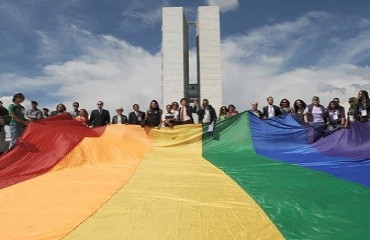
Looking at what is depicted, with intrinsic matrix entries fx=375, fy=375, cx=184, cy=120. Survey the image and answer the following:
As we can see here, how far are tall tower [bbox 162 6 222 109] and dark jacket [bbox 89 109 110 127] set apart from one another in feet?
109

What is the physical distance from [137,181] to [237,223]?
6.90 ft

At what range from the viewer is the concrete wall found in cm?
4431

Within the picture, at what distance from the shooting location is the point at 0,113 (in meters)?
8.37

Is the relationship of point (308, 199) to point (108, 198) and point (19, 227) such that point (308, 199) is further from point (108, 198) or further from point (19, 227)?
point (19, 227)

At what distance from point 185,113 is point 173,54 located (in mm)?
35445

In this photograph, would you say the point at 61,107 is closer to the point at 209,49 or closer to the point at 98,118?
the point at 98,118

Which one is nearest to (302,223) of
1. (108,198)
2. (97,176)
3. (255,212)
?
(255,212)

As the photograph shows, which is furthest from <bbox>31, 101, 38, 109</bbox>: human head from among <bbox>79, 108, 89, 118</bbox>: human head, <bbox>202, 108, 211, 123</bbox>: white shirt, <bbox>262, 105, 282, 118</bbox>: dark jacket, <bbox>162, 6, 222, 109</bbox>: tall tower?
<bbox>162, 6, 222, 109</bbox>: tall tower

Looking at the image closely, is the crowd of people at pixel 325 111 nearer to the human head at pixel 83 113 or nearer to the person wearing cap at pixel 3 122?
the human head at pixel 83 113

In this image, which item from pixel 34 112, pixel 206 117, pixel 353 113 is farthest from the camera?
pixel 206 117

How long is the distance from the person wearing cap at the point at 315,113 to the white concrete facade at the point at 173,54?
111ft

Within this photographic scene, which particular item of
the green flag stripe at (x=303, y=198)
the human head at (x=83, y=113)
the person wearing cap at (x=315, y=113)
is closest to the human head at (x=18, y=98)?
the human head at (x=83, y=113)

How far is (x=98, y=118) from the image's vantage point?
10.1 meters

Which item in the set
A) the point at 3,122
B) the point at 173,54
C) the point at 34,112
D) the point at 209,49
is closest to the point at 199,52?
the point at 209,49
